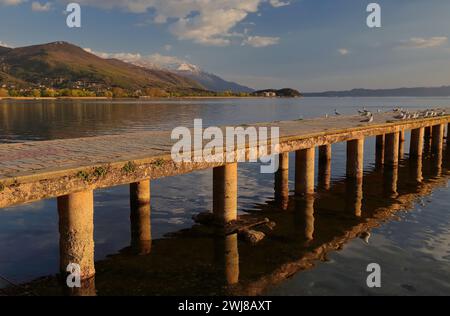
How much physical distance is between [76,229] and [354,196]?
14.0 m

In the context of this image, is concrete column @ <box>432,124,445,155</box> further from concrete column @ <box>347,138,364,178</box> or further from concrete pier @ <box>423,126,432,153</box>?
concrete column @ <box>347,138,364,178</box>

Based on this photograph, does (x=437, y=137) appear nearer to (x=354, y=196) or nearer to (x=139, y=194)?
(x=354, y=196)

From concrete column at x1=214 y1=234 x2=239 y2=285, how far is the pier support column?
7.17ft

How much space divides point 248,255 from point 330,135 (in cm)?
955

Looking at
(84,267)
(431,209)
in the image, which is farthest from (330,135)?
(84,267)

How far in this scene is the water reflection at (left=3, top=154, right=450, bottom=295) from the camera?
10562 mm

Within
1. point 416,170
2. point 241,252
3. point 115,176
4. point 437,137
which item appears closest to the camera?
point 115,176

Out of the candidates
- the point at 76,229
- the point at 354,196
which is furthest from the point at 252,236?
the point at 354,196

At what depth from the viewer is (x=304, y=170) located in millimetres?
19453

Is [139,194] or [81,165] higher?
[81,165]

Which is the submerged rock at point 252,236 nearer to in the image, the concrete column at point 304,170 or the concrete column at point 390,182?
the concrete column at point 304,170

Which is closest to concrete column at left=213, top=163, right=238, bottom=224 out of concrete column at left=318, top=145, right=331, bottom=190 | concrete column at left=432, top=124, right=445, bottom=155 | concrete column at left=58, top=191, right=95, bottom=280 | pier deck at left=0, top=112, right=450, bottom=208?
pier deck at left=0, top=112, right=450, bottom=208

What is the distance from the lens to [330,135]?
66.2ft
